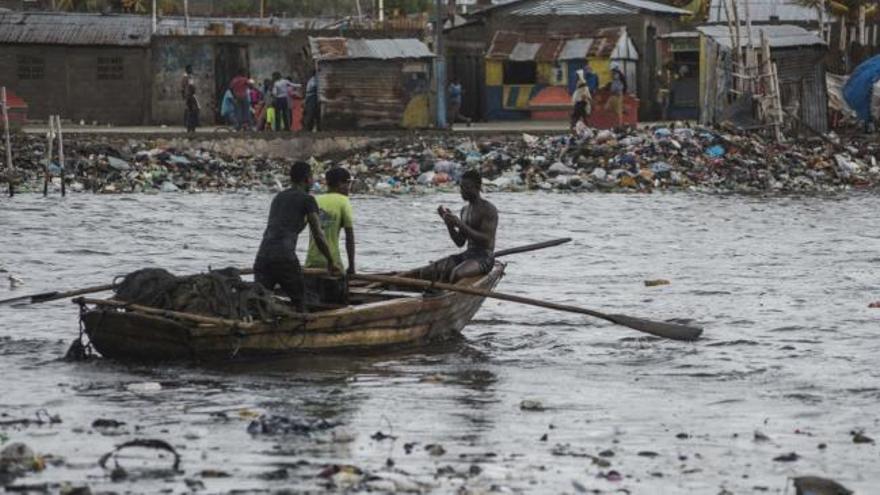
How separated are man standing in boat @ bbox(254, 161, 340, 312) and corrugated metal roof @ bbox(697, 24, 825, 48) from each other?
23.6m

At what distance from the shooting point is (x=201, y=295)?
1208 cm

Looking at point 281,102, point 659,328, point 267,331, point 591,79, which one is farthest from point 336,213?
point 591,79

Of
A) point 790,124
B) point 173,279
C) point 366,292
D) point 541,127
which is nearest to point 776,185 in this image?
point 790,124

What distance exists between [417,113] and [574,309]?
2372 cm

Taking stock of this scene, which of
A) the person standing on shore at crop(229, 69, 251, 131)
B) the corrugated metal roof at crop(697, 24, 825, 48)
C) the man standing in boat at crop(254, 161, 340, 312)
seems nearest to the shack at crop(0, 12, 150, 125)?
the person standing on shore at crop(229, 69, 251, 131)

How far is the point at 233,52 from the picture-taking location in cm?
4078

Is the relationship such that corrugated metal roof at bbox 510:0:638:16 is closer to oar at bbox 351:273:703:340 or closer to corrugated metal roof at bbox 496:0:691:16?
corrugated metal roof at bbox 496:0:691:16

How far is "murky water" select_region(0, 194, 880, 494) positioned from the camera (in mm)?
9195

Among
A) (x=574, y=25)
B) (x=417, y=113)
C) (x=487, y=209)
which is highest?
(x=574, y=25)

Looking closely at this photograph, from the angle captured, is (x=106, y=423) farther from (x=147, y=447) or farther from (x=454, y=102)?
(x=454, y=102)

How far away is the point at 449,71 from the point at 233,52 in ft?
20.0

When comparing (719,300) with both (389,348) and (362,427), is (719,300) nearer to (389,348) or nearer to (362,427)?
(389,348)

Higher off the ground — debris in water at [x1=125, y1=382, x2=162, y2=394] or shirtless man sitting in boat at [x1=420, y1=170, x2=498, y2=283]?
shirtless man sitting in boat at [x1=420, y1=170, x2=498, y2=283]

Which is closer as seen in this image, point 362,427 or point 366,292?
point 362,427
